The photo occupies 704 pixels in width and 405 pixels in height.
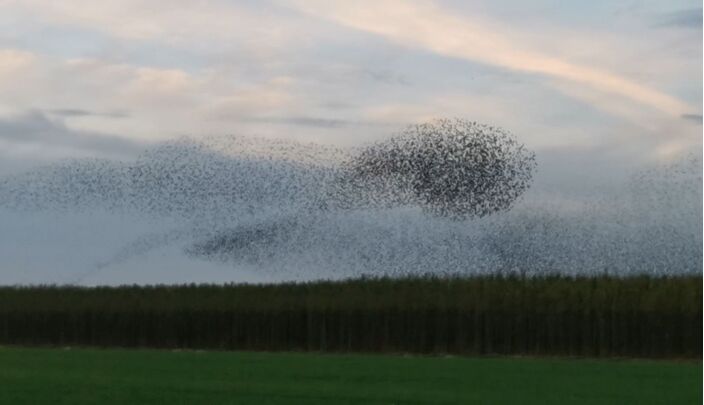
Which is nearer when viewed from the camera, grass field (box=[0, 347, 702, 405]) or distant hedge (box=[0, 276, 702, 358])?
grass field (box=[0, 347, 702, 405])

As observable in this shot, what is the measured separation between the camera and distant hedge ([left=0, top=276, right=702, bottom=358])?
36062 millimetres

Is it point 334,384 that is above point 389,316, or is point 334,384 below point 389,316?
below

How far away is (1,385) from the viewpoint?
17906 millimetres

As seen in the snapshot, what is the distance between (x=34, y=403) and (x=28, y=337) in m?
38.4

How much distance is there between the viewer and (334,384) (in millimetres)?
18406

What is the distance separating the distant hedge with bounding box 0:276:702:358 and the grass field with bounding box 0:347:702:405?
39.1ft

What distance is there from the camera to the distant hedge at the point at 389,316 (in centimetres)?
3606

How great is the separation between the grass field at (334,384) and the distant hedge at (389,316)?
11.9 metres

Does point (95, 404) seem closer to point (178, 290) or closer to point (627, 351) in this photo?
point (627, 351)

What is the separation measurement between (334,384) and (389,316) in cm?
2243

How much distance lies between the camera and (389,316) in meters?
40.8

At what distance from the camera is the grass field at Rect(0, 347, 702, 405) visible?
15.2 m

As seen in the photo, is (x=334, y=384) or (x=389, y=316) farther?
(x=389, y=316)

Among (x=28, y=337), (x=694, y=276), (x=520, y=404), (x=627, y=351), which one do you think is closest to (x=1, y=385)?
(x=520, y=404)
